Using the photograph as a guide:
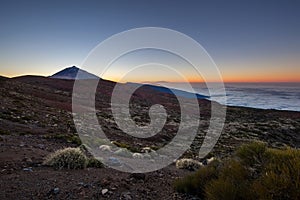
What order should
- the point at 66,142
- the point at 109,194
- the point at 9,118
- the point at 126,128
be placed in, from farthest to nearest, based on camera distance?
the point at 126,128 < the point at 9,118 < the point at 66,142 < the point at 109,194

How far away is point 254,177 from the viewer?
14.9 feet

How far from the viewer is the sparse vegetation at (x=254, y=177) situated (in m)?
3.65

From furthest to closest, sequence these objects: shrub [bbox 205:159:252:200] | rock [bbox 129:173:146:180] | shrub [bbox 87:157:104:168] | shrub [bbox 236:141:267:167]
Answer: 1. shrub [bbox 87:157:104:168]
2. rock [bbox 129:173:146:180]
3. shrub [bbox 236:141:267:167]
4. shrub [bbox 205:159:252:200]

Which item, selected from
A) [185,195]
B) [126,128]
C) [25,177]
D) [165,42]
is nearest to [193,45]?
[165,42]

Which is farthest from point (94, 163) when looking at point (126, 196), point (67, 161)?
point (126, 196)

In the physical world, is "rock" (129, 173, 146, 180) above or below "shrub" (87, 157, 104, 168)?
below

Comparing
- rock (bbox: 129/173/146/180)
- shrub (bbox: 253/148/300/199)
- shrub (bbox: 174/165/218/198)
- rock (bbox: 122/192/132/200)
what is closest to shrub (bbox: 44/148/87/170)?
rock (bbox: 129/173/146/180)

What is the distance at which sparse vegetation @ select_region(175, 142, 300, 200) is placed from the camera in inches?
144

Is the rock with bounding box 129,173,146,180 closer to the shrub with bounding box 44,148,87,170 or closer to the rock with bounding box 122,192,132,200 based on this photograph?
the rock with bounding box 122,192,132,200

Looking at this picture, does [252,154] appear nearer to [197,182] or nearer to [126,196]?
[197,182]

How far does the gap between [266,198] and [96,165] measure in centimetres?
500

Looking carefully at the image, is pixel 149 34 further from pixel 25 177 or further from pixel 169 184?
pixel 25 177

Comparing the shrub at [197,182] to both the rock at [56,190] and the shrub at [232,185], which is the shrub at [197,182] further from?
Answer: the rock at [56,190]

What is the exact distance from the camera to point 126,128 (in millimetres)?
28250
